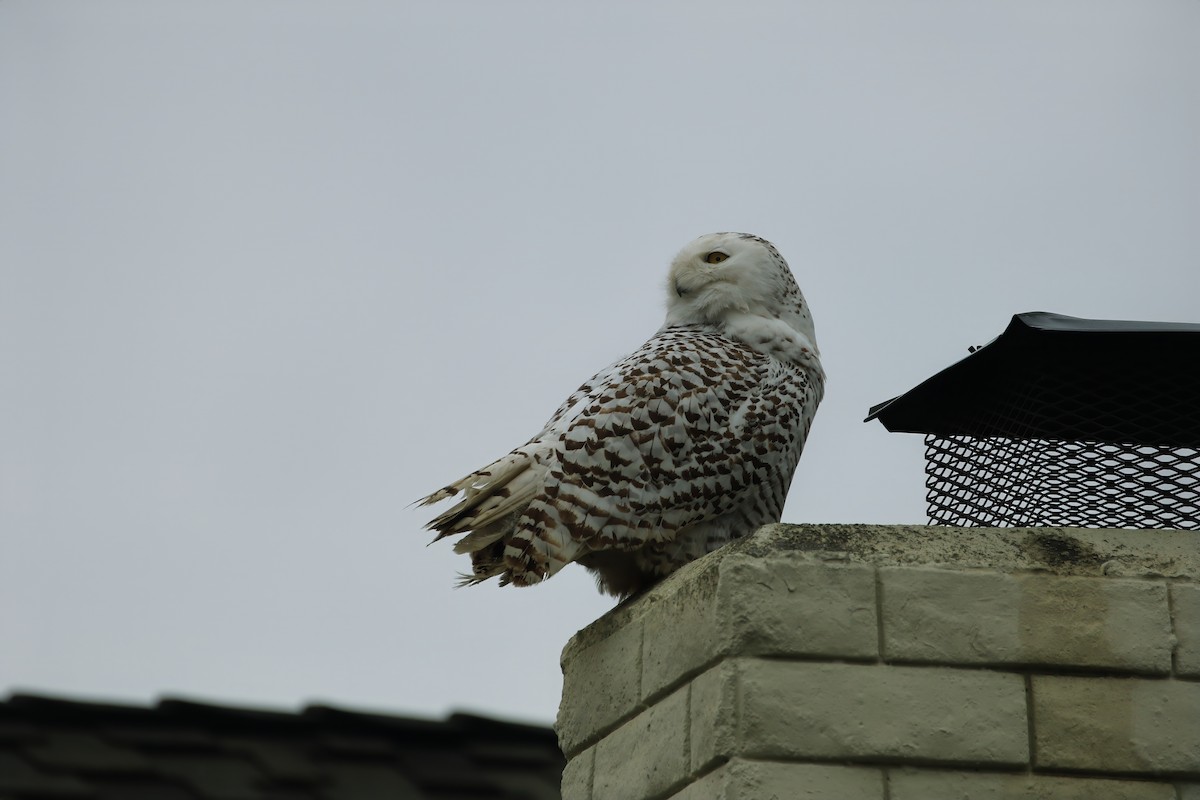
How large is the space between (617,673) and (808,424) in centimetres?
100

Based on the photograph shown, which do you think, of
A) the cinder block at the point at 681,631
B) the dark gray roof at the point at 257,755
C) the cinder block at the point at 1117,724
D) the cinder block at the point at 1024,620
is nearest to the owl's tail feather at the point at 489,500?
the cinder block at the point at 681,631

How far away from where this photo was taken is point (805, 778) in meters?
3.24

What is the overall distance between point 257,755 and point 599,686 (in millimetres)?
2773

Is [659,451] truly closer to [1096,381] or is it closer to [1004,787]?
[1096,381]

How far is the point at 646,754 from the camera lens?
372 cm

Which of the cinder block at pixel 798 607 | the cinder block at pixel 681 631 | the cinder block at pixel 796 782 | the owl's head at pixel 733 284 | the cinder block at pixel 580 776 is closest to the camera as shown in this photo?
the cinder block at pixel 796 782

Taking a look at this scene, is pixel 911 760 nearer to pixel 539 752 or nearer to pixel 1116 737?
pixel 1116 737

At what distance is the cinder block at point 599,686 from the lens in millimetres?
Answer: 3908

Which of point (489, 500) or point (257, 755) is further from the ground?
point (489, 500)

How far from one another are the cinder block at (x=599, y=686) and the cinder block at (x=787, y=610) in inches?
16.8

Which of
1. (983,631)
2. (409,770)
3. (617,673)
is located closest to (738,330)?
(617,673)

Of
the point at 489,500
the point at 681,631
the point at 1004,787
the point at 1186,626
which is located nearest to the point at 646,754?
the point at 681,631

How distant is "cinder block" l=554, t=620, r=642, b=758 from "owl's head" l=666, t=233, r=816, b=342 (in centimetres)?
120

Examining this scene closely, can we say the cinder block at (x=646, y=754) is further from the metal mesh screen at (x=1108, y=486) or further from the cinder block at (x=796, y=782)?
the metal mesh screen at (x=1108, y=486)
